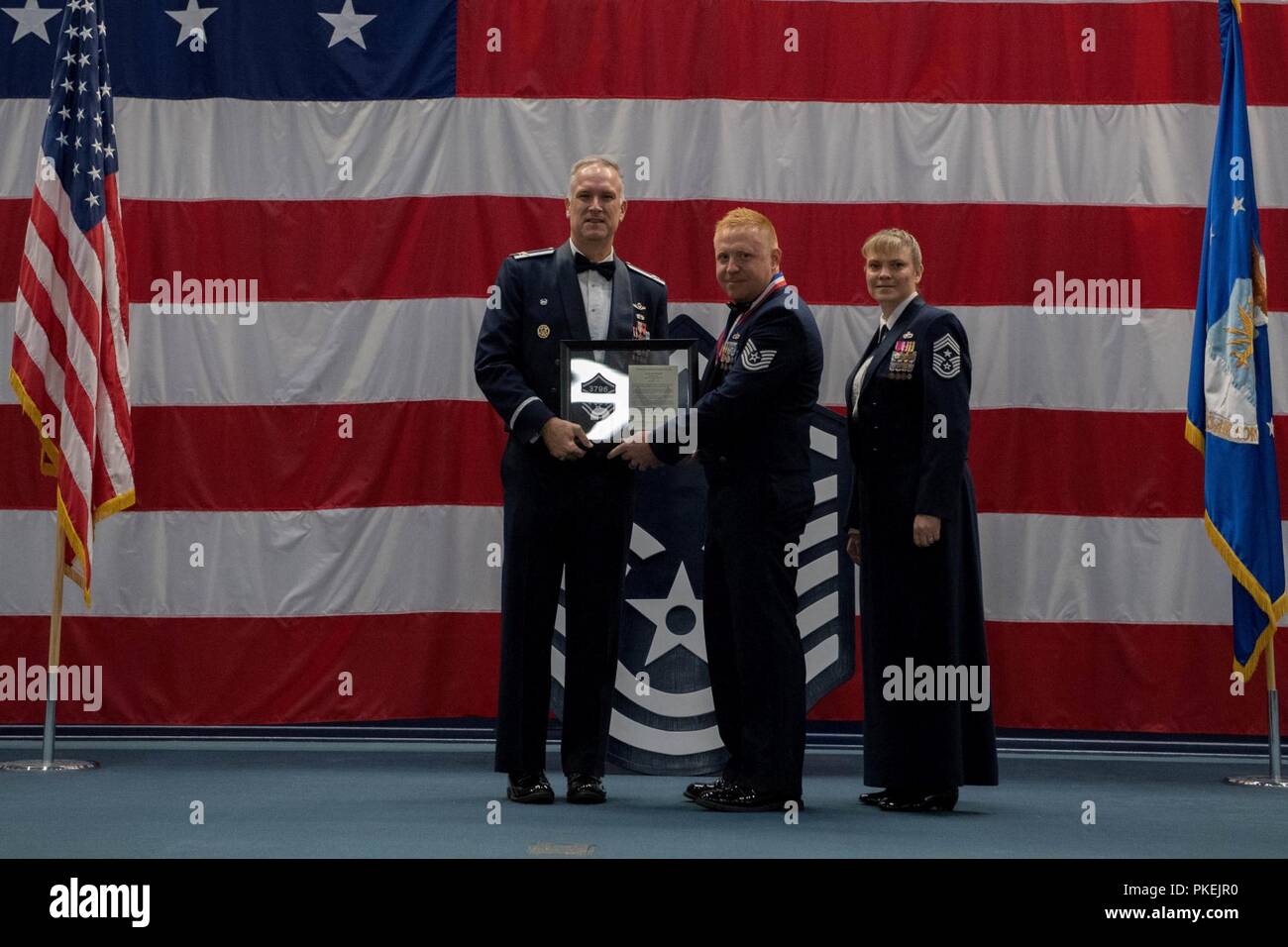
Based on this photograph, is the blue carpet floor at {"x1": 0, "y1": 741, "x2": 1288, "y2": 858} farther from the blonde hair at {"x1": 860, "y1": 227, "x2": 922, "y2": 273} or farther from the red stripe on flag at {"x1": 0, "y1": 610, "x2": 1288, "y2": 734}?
the blonde hair at {"x1": 860, "y1": 227, "x2": 922, "y2": 273}

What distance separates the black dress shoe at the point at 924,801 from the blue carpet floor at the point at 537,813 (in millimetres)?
51

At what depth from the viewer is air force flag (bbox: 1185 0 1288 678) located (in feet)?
13.6

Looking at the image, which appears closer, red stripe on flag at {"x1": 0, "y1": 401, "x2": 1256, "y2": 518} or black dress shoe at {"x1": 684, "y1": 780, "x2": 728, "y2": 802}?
black dress shoe at {"x1": 684, "y1": 780, "x2": 728, "y2": 802}

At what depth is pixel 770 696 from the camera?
11.1 feet

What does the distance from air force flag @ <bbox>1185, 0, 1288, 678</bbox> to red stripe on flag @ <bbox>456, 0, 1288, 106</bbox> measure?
0.50m

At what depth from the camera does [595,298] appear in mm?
3678

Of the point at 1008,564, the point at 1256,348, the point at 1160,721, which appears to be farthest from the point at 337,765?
the point at 1256,348

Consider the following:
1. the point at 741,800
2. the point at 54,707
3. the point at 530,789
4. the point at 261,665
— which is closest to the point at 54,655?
the point at 54,707

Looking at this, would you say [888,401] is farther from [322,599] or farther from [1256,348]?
[322,599]

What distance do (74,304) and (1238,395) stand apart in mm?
3478

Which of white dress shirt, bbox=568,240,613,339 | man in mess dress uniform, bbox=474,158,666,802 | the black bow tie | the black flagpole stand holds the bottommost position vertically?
the black flagpole stand

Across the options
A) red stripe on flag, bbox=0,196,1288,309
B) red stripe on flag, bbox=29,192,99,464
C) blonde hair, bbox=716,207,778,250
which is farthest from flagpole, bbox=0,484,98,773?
blonde hair, bbox=716,207,778,250
